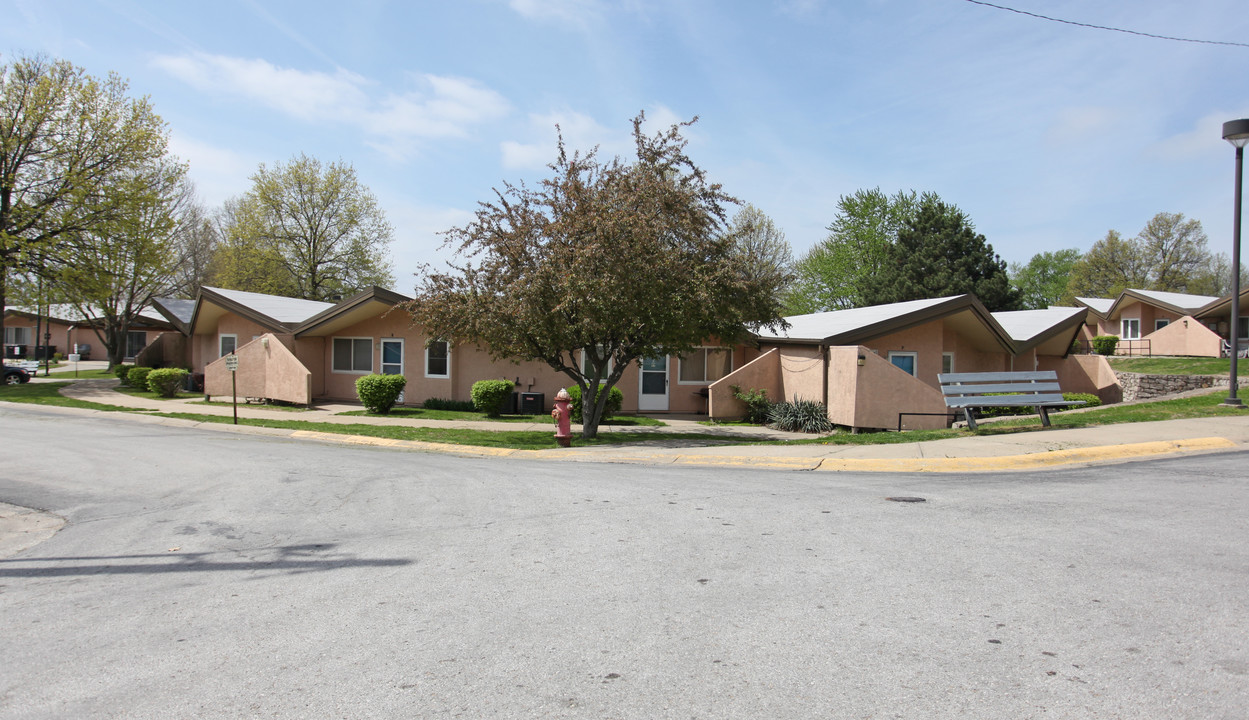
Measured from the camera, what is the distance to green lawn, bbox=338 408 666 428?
20.6 m

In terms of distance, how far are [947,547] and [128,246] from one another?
34013 mm

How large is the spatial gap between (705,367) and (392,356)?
1038 cm

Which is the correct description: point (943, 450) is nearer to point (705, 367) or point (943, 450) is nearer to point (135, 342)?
point (705, 367)

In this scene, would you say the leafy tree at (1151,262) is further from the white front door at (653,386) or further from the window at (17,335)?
the window at (17,335)

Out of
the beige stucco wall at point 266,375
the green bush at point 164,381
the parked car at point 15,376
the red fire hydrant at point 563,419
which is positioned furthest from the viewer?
the parked car at point 15,376

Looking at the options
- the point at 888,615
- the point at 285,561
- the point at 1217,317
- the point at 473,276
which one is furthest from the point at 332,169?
the point at 1217,317

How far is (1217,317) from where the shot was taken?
3869 cm

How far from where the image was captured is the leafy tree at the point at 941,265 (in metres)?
46.1

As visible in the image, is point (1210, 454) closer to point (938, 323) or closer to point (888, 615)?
point (888, 615)

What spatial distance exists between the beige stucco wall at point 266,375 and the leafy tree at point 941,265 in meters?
36.4

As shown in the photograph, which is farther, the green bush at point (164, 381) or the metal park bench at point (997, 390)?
the green bush at point (164, 381)

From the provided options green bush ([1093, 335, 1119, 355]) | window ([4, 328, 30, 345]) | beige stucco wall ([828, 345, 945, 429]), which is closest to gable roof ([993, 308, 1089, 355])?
beige stucco wall ([828, 345, 945, 429])

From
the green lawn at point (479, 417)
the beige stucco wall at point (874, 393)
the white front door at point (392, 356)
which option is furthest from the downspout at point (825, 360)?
the white front door at point (392, 356)

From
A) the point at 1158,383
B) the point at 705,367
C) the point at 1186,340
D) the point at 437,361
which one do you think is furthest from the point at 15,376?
the point at 1186,340
